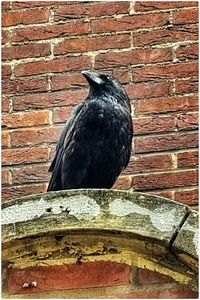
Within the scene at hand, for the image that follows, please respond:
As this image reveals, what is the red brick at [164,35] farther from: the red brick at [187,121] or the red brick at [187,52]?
the red brick at [187,121]

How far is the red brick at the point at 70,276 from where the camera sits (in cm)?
406

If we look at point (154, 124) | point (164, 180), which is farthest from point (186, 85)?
point (164, 180)

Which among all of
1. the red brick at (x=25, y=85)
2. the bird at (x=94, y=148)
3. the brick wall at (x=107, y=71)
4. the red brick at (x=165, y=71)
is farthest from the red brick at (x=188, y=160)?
the red brick at (x=25, y=85)

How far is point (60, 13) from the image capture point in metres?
5.41

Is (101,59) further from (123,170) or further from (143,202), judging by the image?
(143,202)

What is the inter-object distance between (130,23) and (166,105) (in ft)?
1.43

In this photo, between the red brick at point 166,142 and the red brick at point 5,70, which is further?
the red brick at point 5,70

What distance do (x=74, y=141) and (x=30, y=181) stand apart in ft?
2.06

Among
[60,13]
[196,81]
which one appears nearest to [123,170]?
[196,81]

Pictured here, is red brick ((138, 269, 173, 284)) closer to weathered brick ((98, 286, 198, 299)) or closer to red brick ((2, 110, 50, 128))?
weathered brick ((98, 286, 198, 299))

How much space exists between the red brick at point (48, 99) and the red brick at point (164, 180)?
1.54 feet

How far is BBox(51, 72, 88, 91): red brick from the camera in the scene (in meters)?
5.25

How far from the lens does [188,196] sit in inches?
195

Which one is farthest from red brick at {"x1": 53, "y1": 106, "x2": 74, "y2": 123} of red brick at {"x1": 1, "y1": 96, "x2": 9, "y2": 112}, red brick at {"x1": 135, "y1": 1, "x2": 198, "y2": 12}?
red brick at {"x1": 135, "y1": 1, "x2": 198, "y2": 12}
